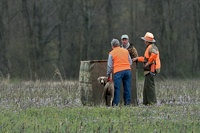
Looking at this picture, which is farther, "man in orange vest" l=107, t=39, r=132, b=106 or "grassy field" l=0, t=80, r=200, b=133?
"man in orange vest" l=107, t=39, r=132, b=106

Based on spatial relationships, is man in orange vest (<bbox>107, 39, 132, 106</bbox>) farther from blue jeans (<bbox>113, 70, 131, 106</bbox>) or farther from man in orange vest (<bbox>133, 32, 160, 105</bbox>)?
man in orange vest (<bbox>133, 32, 160, 105</bbox>)

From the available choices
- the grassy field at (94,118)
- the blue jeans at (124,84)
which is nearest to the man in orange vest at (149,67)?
the grassy field at (94,118)

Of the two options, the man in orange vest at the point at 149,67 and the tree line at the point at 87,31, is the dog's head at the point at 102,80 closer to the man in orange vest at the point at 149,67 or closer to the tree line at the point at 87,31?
the man in orange vest at the point at 149,67

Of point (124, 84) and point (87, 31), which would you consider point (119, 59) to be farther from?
point (87, 31)

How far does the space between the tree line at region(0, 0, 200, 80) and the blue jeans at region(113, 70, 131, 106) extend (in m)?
27.1

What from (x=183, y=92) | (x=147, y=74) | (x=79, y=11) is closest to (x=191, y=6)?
(x=79, y=11)

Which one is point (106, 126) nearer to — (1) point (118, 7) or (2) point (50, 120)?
(2) point (50, 120)

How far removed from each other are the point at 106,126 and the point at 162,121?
146 centimetres

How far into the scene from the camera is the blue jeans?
55.1ft

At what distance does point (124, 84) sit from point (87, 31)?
2735cm

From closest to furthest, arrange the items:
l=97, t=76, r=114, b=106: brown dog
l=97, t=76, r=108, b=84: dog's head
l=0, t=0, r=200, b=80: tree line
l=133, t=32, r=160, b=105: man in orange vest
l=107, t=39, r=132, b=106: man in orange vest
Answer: l=97, t=76, r=114, b=106: brown dog
l=97, t=76, r=108, b=84: dog's head
l=107, t=39, r=132, b=106: man in orange vest
l=133, t=32, r=160, b=105: man in orange vest
l=0, t=0, r=200, b=80: tree line

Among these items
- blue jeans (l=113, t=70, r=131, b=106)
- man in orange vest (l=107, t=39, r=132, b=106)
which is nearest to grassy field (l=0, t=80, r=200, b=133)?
blue jeans (l=113, t=70, r=131, b=106)

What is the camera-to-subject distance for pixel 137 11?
50.8 meters

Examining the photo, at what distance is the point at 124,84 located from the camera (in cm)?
1711
